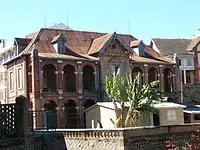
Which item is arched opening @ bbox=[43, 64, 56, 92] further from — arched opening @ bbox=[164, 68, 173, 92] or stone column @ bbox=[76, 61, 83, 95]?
arched opening @ bbox=[164, 68, 173, 92]

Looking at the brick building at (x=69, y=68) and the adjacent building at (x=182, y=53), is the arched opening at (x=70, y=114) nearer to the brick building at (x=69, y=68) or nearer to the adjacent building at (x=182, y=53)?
the brick building at (x=69, y=68)

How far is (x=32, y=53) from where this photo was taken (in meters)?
49.3

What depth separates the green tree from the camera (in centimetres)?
4062

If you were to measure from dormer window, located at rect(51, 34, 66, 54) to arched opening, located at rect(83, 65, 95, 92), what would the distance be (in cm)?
351

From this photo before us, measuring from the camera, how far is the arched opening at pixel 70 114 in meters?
51.6

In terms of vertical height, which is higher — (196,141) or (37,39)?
(37,39)

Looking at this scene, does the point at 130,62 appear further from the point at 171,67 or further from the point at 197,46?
the point at 197,46

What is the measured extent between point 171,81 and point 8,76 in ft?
74.0

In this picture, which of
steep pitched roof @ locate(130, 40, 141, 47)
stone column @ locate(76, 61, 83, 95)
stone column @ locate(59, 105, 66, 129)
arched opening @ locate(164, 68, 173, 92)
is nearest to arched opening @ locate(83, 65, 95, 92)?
stone column @ locate(76, 61, 83, 95)

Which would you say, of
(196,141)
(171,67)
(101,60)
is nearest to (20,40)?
(101,60)

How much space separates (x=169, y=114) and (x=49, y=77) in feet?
49.1

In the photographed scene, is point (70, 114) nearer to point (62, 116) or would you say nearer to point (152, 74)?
point (62, 116)

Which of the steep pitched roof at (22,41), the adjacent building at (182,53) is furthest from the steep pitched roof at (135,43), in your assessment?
the steep pitched roof at (22,41)

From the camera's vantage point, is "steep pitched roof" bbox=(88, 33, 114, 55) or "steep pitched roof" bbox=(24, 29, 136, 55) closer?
"steep pitched roof" bbox=(24, 29, 136, 55)
